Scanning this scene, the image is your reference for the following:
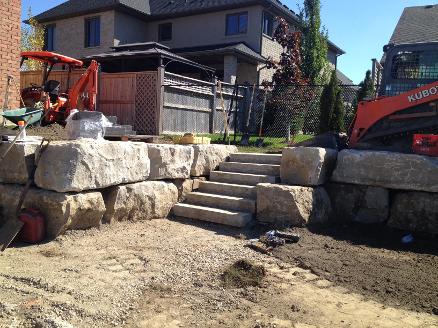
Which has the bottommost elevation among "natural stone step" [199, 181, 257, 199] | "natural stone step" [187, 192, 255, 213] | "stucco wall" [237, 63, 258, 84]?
"natural stone step" [187, 192, 255, 213]

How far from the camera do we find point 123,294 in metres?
3.90

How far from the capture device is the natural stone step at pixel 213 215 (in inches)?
254

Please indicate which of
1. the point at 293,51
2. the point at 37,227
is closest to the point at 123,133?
the point at 37,227

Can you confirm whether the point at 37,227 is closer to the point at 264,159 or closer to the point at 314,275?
the point at 314,275

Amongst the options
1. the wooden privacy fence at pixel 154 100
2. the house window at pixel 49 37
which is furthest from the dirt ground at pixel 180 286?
the house window at pixel 49 37

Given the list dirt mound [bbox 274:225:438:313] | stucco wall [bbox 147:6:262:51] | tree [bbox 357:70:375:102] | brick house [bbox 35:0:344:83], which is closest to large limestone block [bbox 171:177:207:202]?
dirt mound [bbox 274:225:438:313]

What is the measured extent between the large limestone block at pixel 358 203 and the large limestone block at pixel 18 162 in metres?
4.70

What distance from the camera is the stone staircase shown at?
665 centimetres

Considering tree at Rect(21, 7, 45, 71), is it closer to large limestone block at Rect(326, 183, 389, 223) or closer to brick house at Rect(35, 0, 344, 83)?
brick house at Rect(35, 0, 344, 83)

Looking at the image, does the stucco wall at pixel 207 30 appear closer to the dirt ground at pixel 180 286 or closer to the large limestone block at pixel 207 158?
the large limestone block at pixel 207 158

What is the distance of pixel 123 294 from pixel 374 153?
468 centimetres

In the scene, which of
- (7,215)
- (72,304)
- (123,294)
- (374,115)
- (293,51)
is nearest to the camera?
(72,304)

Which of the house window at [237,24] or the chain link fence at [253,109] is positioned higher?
the house window at [237,24]

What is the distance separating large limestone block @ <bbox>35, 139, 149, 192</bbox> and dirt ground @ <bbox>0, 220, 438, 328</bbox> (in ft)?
2.25
